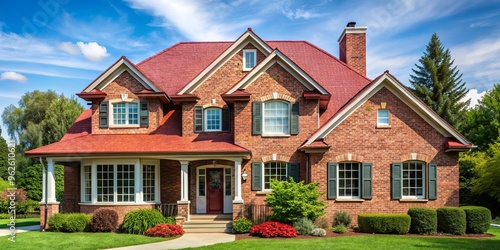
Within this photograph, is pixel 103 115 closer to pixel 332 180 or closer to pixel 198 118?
pixel 198 118

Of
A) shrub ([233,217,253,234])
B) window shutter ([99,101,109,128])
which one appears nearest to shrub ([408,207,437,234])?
shrub ([233,217,253,234])

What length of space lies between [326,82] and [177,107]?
26.2 ft

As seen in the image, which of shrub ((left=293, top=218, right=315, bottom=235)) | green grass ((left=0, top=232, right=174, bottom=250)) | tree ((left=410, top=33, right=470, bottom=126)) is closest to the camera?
green grass ((left=0, top=232, right=174, bottom=250))

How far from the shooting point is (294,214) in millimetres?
16828

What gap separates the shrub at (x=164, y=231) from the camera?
16.6 meters

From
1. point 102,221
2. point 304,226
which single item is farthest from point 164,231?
point 304,226

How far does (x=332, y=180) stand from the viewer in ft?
60.3

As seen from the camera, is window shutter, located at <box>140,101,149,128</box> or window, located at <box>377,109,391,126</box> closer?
window, located at <box>377,109,391,126</box>

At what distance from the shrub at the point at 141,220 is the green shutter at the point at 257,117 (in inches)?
218

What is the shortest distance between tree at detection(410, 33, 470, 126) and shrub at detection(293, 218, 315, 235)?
29053mm

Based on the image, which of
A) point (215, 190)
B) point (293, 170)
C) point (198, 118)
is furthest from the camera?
point (198, 118)

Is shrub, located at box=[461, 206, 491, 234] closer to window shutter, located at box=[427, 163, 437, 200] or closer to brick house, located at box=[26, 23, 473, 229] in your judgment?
brick house, located at box=[26, 23, 473, 229]

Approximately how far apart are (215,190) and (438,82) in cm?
3048

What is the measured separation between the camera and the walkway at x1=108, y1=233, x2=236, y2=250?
1430cm
